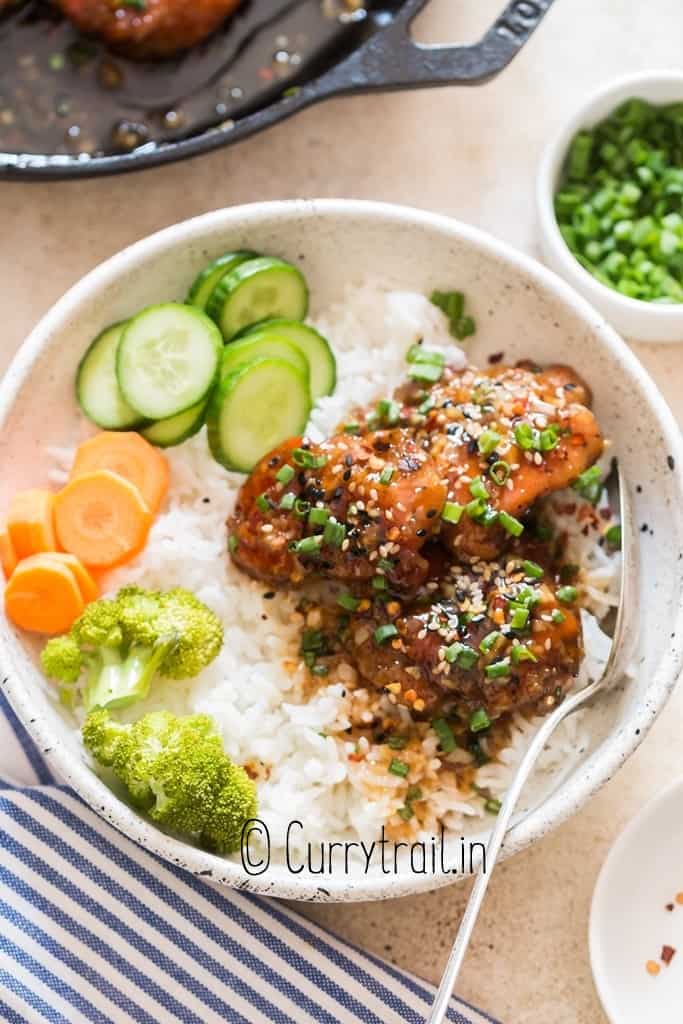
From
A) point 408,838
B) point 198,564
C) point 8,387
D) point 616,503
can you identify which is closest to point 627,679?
point 616,503

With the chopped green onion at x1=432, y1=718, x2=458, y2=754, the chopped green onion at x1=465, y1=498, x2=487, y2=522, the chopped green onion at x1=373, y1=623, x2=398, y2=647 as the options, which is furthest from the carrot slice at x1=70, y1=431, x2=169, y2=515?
the chopped green onion at x1=432, y1=718, x2=458, y2=754

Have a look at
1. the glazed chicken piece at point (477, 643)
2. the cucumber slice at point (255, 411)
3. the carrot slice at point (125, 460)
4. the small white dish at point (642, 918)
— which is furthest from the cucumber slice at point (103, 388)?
the small white dish at point (642, 918)

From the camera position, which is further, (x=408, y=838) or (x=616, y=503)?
(x=616, y=503)

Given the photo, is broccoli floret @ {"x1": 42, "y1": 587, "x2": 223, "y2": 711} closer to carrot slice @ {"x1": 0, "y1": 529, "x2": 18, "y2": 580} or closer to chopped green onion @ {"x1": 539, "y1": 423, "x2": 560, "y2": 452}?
carrot slice @ {"x1": 0, "y1": 529, "x2": 18, "y2": 580}

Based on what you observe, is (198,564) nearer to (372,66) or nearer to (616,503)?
(616,503)

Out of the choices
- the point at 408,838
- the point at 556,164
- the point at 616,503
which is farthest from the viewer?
the point at 556,164
